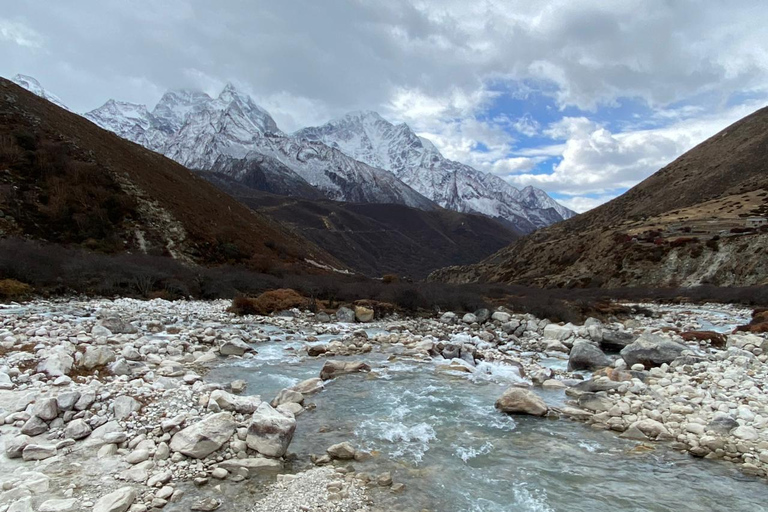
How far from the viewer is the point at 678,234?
2357 inches

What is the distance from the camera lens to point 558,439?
7953mm

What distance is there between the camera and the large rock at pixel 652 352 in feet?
42.2

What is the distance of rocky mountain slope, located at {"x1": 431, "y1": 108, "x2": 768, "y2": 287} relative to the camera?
5041 centimetres

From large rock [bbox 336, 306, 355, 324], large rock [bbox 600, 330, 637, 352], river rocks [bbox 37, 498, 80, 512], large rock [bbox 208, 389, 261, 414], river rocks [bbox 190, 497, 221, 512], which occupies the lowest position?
large rock [bbox 336, 306, 355, 324]

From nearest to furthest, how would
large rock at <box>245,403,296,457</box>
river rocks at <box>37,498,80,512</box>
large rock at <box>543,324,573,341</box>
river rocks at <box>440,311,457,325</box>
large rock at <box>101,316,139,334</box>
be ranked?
river rocks at <box>37,498,80,512</box>, large rock at <box>245,403,296,457</box>, large rock at <box>101,316,139,334</box>, large rock at <box>543,324,573,341</box>, river rocks at <box>440,311,457,325</box>

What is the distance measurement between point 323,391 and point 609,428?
6.25m

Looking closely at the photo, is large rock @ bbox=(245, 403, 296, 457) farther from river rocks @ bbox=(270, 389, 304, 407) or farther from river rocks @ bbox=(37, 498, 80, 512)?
river rocks @ bbox=(37, 498, 80, 512)

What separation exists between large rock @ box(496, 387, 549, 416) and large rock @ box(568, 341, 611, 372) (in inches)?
196

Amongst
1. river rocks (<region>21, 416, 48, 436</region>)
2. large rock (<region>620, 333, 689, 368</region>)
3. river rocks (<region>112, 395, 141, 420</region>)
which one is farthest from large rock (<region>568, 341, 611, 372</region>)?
river rocks (<region>21, 416, 48, 436</region>)

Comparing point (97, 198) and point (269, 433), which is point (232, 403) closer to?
point (269, 433)

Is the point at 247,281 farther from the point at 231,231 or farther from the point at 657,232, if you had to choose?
the point at 657,232

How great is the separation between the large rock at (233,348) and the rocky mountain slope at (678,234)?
54.3 metres

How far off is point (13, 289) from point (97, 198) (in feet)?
79.2

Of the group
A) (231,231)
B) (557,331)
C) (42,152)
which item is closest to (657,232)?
(557,331)
